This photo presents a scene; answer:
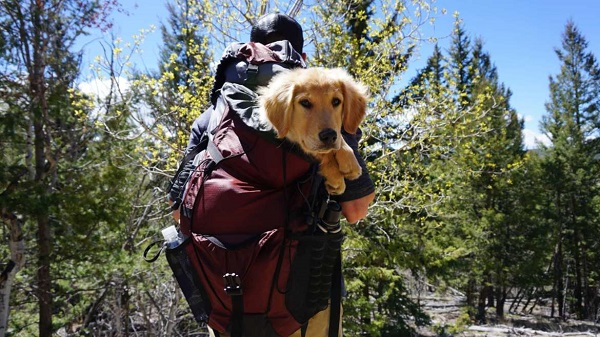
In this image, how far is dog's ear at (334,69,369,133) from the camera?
1.36 meters

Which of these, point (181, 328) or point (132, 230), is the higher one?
point (132, 230)

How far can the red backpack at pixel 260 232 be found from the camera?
1330 mm

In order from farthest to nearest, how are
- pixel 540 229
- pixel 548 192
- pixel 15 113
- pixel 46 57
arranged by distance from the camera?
pixel 548 192 < pixel 540 229 < pixel 46 57 < pixel 15 113

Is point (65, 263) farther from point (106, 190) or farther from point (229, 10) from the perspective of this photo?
point (229, 10)

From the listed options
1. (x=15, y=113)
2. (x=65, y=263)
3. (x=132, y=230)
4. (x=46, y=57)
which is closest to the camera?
(x=15, y=113)

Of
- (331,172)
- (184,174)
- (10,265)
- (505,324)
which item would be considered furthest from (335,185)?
(505,324)

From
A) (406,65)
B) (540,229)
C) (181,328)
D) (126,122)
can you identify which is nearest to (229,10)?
(406,65)

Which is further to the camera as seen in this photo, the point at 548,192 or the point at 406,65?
the point at 548,192

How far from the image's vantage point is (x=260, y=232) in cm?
134

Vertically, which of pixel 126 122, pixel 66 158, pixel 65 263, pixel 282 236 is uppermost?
pixel 126 122

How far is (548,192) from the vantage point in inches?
818

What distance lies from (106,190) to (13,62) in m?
2.54

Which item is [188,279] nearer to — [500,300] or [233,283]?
[233,283]

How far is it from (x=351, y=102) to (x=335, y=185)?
0.78ft
